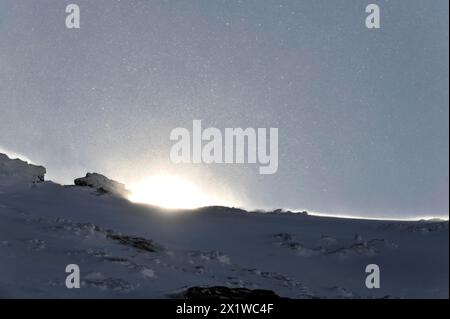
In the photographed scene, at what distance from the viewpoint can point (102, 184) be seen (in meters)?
46.5

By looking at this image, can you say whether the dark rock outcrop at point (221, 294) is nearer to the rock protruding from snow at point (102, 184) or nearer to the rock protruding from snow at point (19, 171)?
the rock protruding from snow at point (102, 184)

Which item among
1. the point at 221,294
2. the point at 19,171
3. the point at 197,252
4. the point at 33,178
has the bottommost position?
the point at 221,294

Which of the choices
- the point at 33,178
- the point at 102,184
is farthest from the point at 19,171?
the point at 102,184

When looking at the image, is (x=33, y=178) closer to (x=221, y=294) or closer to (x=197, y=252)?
(x=197, y=252)

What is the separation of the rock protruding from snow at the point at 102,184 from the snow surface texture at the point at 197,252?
238 inches

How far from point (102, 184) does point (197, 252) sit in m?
22.6

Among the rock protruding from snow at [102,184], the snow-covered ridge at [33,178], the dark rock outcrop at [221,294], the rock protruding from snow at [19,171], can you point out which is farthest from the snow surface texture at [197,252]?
the rock protruding from snow at [102,184]

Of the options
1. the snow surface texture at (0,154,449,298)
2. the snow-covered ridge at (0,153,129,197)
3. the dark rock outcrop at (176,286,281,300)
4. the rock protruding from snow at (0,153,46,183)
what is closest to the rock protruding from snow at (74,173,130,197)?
the snow-covered ridge at (0,153,129,197)

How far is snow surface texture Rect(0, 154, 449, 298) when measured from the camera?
19156 millimetres

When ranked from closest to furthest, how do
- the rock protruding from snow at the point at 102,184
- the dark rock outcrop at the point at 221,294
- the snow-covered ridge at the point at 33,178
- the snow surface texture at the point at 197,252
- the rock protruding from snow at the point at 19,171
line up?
the dark rock outcrop at the point at 221,294 → the snow surface texture at the point at 197,252 → the snow-covered ridge at the point at 33,178 → the rock protruding from snow at the point at 19,171 → the rock protruding from snow at the point at 102,184

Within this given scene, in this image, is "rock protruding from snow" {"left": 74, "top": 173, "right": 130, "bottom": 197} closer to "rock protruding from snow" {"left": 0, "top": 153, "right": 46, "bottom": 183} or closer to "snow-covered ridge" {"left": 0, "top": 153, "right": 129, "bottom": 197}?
"snow-covered ridge" {"left": 0, "top": 153, "right": 129, "bottom": 197}

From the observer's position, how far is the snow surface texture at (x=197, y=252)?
62.8 ft

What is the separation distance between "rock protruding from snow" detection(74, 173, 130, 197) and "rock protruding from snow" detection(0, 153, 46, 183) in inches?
121

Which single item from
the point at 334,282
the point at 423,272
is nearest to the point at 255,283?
the point at 334,282
